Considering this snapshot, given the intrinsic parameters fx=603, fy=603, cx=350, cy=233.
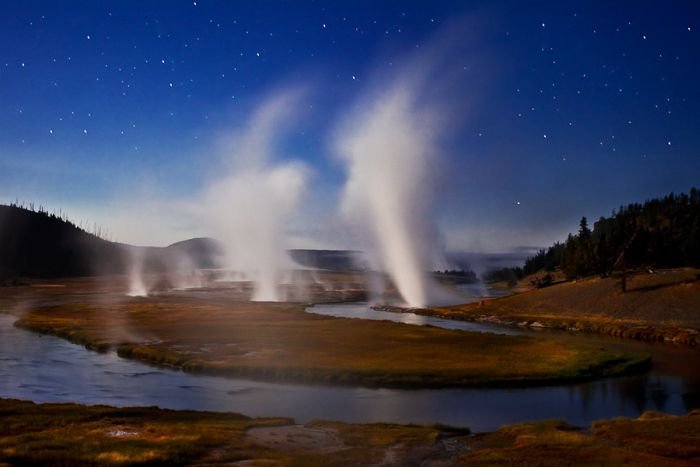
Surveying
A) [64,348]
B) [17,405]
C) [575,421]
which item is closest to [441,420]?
[575,421]

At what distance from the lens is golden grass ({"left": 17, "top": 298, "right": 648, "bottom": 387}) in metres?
50.1

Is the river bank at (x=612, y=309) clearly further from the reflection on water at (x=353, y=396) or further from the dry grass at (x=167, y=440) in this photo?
the dry grass at (x=167, y=440)

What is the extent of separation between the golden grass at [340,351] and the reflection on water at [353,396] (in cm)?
270

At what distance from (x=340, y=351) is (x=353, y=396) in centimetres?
1861

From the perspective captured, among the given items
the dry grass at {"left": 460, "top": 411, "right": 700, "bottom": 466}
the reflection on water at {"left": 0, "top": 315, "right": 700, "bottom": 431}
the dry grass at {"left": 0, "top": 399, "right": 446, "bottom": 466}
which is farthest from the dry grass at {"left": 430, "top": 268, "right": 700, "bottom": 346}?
the dry grass at {"left": 0, "top": 399, "right": 446, "bottom": 466}

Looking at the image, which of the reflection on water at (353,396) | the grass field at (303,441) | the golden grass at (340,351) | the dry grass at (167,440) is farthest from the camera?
the golden grass at (340,351)

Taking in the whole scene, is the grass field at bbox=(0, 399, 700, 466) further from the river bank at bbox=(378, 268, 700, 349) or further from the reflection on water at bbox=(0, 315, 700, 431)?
the river bank at bbox=(378, 268, 700, 349)

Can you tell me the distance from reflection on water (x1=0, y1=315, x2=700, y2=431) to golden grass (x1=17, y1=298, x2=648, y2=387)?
2.70m

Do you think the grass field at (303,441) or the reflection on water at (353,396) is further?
the reflection on water at (353,396)

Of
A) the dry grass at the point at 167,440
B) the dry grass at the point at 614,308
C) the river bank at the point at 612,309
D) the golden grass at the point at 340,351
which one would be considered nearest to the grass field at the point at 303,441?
the dry grass at the point at 167,440

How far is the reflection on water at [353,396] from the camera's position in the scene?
126ft

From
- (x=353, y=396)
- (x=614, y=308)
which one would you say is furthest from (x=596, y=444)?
(x=614, y=308)

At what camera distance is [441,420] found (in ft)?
120

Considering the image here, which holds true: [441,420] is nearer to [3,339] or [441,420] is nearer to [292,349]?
[292,349]
